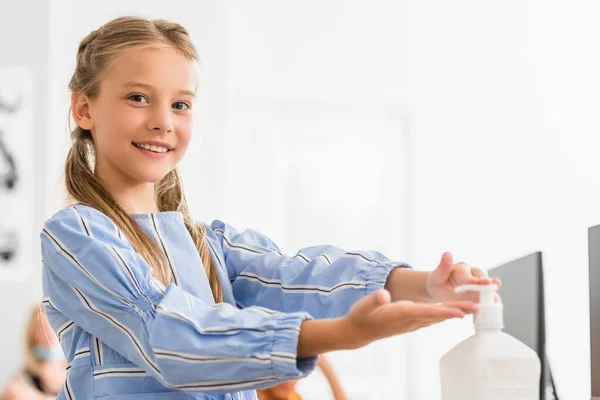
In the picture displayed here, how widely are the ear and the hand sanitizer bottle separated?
58 centimetres

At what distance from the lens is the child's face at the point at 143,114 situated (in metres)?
1.12

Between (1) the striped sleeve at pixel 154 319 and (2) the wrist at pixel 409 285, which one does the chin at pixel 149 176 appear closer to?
(1) the striped sleeve at pixel 154 319

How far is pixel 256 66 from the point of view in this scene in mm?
4828

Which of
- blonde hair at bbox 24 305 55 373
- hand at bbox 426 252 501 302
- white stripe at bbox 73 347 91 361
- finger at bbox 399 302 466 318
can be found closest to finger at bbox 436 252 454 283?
hand at bbox 426 252 501 302

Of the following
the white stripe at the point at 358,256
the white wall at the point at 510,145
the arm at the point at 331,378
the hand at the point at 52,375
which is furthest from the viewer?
the white wall at the point at 510,145

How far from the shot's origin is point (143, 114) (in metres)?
1.12

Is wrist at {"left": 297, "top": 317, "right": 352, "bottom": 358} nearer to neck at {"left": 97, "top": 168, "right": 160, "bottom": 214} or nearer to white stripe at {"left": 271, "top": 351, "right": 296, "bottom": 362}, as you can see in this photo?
white stripe at {"left": 271, "top": 351, "right": 296, "bottom": 362}

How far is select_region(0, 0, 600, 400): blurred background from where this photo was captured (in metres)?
4.84

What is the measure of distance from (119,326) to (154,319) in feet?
0.22

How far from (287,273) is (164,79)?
300 mm

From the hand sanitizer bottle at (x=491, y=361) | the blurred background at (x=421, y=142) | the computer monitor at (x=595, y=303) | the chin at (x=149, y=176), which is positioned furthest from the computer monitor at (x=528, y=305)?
the blurred background at (x=421, y=142)

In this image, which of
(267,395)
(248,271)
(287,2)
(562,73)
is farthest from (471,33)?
(248,271)

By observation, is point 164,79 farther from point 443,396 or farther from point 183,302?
point 443,396

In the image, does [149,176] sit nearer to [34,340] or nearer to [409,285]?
[409,285]
